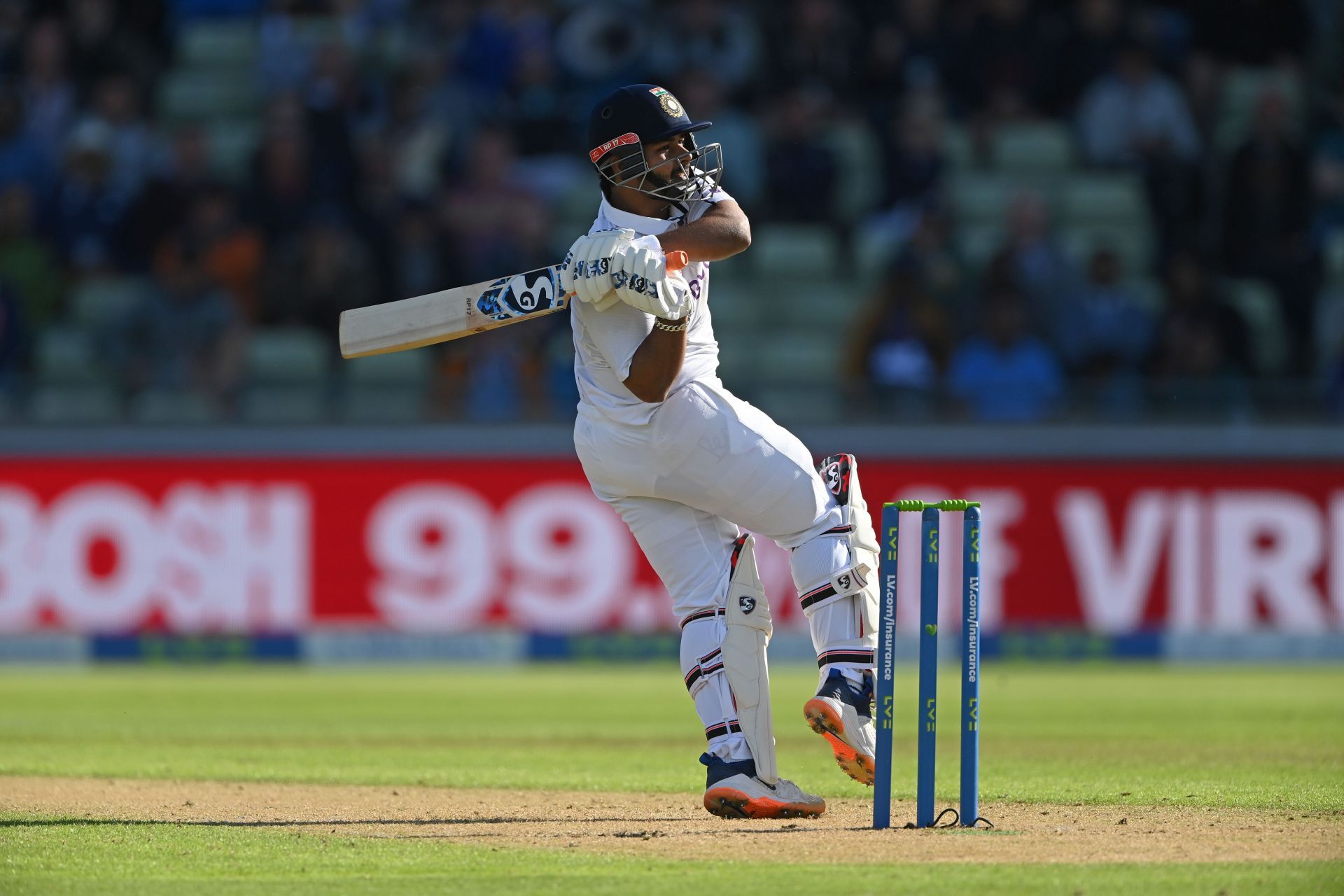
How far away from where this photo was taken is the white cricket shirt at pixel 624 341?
5168 mm

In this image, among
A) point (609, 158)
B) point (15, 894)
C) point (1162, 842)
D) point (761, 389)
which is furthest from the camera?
point (761, 389)

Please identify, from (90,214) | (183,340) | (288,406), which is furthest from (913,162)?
(90,214)

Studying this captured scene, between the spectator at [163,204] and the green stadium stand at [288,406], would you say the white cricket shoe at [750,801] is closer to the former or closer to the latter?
the green stadium stand at [288,406]

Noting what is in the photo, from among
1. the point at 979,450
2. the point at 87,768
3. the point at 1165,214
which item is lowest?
the point at 87,768

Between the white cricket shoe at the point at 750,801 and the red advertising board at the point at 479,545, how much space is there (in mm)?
6852

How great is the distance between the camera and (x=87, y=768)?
21.9ft

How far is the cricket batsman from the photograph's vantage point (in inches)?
201

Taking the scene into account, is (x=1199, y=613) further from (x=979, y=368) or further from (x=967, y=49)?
(x=967, y=49)

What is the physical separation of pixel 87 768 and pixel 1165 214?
9072 mm

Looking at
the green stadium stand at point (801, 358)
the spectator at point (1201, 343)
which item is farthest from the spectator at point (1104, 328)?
the green stadium stand at point (801, 358)

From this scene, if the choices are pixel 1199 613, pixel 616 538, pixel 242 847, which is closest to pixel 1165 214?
pixel 1199 613

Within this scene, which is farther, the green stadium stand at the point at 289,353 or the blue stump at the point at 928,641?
the green stadium stand at the point at 289,353

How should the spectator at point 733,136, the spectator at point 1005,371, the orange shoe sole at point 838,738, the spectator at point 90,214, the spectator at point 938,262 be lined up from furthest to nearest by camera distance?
the spectator at point 90,214, the spectator at point 733,136, the spectator at point 938,262, the spectator at point 1005,371, the orange shoe sole at point 838,738

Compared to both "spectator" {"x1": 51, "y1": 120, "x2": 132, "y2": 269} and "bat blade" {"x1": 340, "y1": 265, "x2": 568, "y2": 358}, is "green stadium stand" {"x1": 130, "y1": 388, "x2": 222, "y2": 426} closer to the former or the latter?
"spectator" {"x1": 51, "y1": 120, "x2": 132, "y2": 269}
